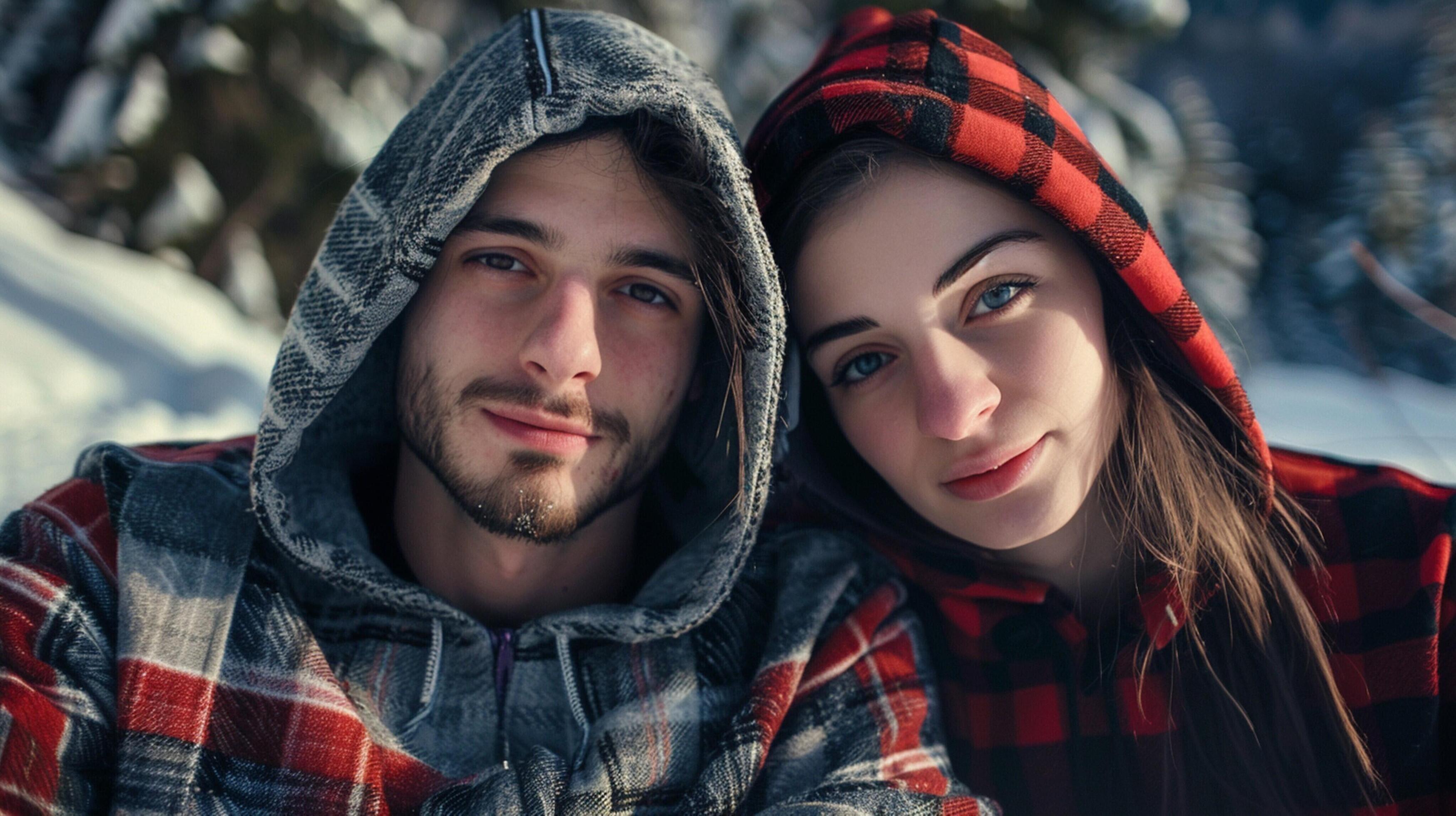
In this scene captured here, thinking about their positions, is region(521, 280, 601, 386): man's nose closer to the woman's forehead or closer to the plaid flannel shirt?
the woman's forehead

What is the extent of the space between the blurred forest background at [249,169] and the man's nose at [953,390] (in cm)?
73

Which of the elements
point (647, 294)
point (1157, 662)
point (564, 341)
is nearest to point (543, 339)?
point (564, 341)

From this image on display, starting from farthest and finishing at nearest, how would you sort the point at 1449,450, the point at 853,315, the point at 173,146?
the point at 173,146 < the point at 1449,450 < the point at 853,315

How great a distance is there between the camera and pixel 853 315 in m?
1.52

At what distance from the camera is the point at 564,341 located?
4.91 ft

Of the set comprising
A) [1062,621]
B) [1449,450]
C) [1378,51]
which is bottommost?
[1062,621]

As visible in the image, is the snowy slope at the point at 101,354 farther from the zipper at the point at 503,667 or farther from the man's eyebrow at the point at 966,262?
the man's eyebrow at the point at 966,262

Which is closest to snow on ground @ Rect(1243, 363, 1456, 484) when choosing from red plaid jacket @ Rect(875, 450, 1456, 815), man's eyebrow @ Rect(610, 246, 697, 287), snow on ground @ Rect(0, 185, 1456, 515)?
snow on ground @ Rect(0, 185, 1456, 515)

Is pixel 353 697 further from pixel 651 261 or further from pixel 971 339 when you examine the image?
pixel 971 339

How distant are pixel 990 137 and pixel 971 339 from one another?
329 millimetres

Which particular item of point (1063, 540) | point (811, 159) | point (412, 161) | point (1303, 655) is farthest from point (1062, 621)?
point (412, 161)

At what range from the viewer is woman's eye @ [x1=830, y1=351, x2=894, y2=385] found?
1629 mm

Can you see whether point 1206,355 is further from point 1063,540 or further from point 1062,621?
point 1062,621

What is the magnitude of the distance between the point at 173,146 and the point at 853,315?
6.24 meters
